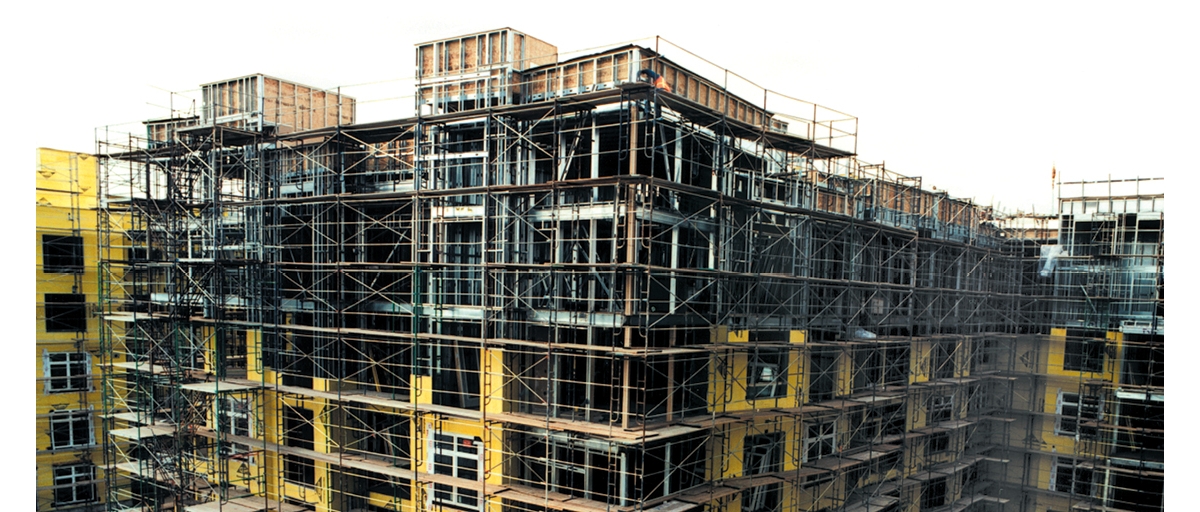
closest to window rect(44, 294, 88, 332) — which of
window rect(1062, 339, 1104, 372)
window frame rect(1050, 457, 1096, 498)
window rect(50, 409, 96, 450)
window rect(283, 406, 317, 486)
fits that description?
window rect(50, 409, 96, 450)

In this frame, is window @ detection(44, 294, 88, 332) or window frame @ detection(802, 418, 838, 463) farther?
window @ detection(44, 294, 88, 332)

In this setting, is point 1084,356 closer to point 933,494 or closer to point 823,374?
point 933,494

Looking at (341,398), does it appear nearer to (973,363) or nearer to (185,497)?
(185,497)

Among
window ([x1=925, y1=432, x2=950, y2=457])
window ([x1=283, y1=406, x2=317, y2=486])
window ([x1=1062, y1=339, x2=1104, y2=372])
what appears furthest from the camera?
window ([x1=925, y1=432, x2=950, y2=457])

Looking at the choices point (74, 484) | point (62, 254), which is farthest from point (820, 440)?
point (62, 254)

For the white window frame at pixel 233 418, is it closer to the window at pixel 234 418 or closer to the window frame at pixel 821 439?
the window at pixel 234 418

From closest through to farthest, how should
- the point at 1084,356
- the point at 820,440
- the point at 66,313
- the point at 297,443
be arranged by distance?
the point at 820,440, the point at 297,443, the point at 1084,356, the point at 66,313

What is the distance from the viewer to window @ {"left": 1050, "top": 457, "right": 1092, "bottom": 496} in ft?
63.2

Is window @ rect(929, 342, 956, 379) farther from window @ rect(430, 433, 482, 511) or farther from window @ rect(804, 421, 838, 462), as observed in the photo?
window @ rect(430, 433, 482, 511)

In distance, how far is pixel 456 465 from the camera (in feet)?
49.4

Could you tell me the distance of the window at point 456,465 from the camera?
1495cm

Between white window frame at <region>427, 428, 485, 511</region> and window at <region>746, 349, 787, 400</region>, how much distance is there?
6.18 m

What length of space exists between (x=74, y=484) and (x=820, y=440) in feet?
72.9

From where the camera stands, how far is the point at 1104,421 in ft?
60.7
